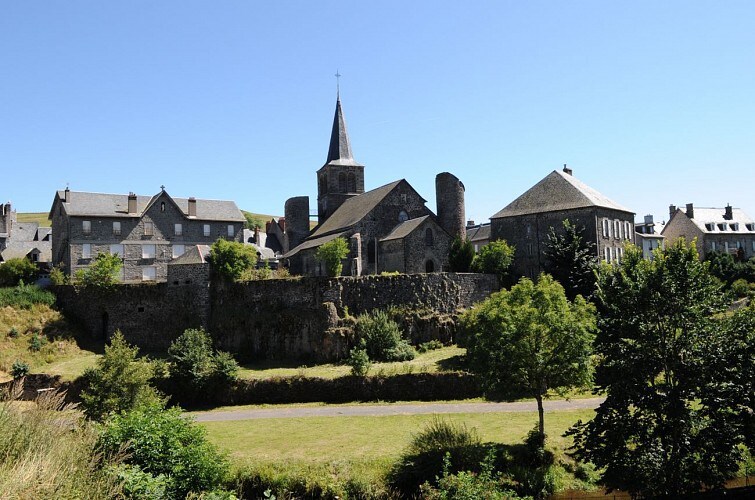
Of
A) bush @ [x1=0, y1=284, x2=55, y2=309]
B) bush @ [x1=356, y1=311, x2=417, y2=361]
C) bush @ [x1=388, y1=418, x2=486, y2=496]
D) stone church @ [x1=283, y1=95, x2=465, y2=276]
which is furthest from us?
stone church @ [x1=283, y1=95, x2=465, y2=276]

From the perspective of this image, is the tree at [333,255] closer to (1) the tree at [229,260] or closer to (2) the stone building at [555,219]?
(1) the tree at [229,260]

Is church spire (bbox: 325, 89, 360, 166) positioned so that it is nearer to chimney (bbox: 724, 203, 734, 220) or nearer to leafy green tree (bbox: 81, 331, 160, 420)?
leafy green tree (bbox: 81, 331, 160, 420)

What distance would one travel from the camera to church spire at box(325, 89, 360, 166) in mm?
58766

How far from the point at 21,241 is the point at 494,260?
5133cm

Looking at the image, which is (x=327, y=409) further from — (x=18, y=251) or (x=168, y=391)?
(x=18, y=251)

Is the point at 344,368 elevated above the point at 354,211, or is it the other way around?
the point at 354,211

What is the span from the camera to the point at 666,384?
16328 mm

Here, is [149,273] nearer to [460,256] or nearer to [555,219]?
[460,256]

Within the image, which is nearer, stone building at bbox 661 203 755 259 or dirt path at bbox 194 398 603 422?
dirt path at bbox 194 398 603 422

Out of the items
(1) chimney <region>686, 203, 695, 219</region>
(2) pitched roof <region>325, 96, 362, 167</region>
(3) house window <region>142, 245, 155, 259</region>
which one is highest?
(2) pitched roof <region>325, 96, 362, 167</region>

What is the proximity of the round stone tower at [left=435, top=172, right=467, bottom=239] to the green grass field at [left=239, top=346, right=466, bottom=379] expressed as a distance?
1186 cm

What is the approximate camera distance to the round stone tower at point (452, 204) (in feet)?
143

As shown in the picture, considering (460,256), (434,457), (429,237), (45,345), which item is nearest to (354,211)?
(429,237)

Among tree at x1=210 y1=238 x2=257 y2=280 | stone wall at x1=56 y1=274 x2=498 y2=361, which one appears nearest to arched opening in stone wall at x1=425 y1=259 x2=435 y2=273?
stone wall at x1=56 y1=274 x2=498 y2=361
